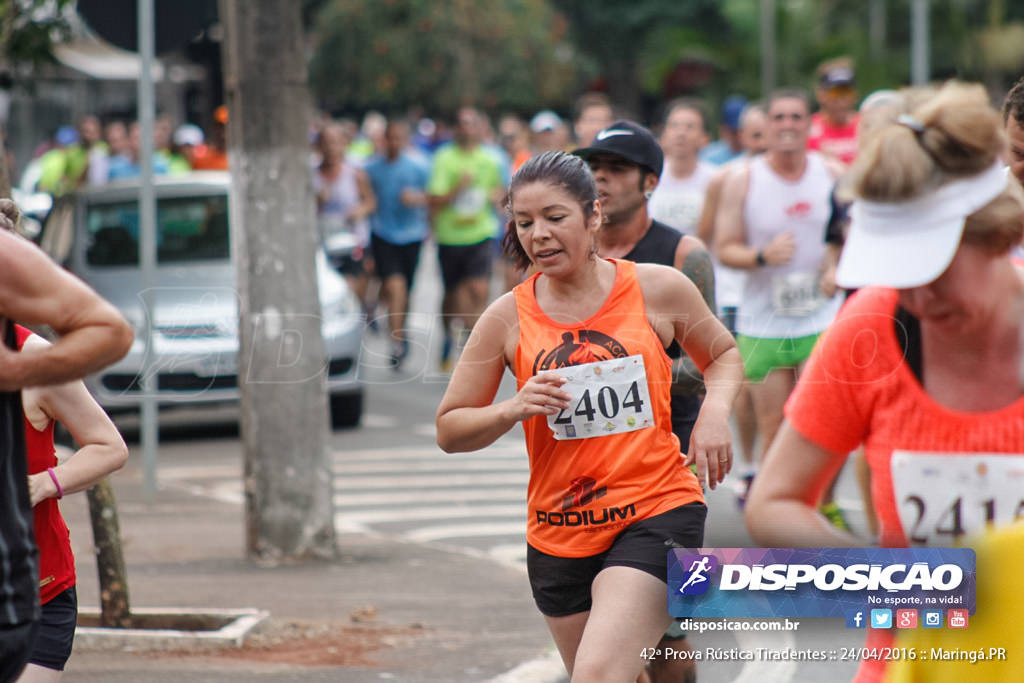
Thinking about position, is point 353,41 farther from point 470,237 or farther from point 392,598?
point 392,598

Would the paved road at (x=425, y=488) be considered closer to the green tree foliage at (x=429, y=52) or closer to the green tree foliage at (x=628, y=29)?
the green tree foliage at (x=429, y=52)

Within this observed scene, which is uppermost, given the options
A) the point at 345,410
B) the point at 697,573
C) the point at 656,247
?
the point at 656,247

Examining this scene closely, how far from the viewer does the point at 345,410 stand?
1314 centimetres

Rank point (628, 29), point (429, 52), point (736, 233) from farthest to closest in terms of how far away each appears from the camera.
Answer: point (628, 29) → point (429, 52) → point (736, 233)

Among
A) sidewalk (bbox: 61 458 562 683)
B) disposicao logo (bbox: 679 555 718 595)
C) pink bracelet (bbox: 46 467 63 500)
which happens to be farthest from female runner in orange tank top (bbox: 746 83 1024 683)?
sidewalk (bbox: 61 458 562 683)

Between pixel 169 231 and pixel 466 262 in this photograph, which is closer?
pixel 169 231

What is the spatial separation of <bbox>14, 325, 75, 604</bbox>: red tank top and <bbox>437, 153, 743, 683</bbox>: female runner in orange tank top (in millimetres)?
982

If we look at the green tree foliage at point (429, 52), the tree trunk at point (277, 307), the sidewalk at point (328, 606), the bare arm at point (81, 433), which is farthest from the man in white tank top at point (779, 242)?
the green tree foliage at point (429, 52)

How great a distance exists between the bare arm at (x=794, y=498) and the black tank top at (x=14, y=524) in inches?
52.6

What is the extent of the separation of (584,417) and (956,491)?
1.52m

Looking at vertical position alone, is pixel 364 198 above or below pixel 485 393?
below

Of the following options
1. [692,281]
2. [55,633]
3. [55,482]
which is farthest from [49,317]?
[692,281]

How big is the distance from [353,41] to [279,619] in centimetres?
4379

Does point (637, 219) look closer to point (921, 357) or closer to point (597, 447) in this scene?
point (597, 447)
